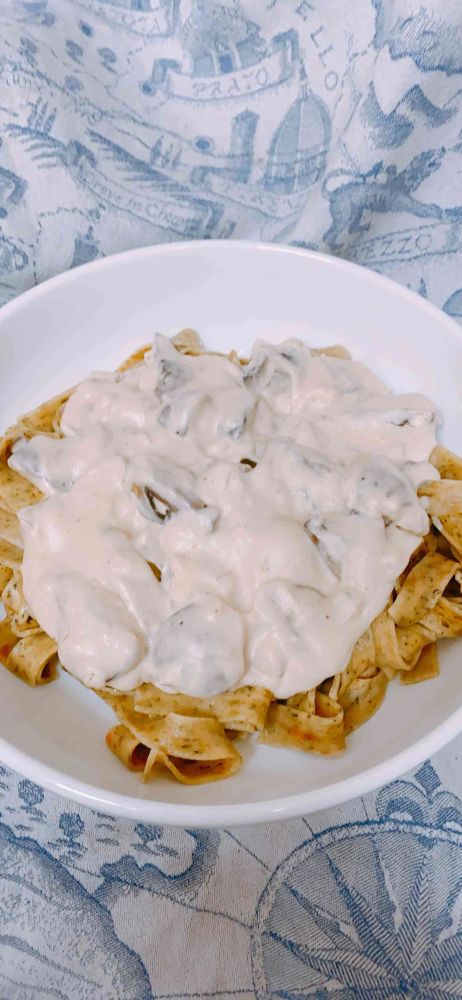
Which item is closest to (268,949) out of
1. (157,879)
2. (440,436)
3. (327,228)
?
(157,879)

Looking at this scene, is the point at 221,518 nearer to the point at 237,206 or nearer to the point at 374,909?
the point at 374,909

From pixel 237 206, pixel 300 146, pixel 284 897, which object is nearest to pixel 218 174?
pixel 237 206

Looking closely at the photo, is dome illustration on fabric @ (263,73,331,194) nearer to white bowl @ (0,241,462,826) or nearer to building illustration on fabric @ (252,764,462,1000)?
white bowl @ (0,241,462,826)

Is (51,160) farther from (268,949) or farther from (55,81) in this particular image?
(268,949)

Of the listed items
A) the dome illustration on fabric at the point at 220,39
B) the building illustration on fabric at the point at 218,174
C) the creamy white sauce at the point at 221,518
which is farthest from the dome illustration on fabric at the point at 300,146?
the creamy white sauce at the point at 221,518

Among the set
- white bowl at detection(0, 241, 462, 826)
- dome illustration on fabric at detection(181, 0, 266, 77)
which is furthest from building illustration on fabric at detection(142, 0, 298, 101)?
white bowl at detection(0, 241, 462, 826)

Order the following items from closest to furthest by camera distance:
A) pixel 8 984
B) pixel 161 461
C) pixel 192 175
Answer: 1. pixel 8 984
2. pixel 161 461
3. pixel 192 175

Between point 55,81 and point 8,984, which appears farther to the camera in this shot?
point 55,81

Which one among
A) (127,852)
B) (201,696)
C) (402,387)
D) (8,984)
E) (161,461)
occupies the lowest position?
(8,984)

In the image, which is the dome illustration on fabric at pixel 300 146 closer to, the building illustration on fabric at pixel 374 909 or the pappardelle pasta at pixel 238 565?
the pappardelle pasta at pixel 238 565
